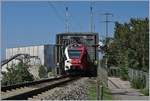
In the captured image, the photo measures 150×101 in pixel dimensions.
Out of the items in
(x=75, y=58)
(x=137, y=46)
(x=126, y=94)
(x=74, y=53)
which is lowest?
(x=126, y=94)

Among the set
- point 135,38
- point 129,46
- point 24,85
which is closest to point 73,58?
point 129,46

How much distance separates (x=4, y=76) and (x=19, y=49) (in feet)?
187

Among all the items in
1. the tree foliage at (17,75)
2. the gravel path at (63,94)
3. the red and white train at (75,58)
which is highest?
the red and white train at (75,58)

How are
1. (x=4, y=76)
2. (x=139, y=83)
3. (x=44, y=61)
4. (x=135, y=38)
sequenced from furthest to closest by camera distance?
(x=44, y=61), (x=4, y=76), (x=135, y=38), (x=139, y=83)

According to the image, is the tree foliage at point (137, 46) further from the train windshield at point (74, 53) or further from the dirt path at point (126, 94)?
the train windshield at point (74, 53)

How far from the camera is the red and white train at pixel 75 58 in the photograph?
1810 inches

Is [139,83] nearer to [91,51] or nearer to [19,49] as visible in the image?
[91,51]

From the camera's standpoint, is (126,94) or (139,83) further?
(139,83)

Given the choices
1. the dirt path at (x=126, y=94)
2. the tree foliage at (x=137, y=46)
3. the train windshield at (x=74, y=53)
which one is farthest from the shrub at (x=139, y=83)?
the train windshield at (x=74, y=53)

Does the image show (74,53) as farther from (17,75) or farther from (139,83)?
(139,83)

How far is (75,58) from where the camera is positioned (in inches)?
1842

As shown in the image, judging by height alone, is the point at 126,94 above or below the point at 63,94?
below

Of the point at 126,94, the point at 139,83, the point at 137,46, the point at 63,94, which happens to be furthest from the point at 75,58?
the point at 63,94

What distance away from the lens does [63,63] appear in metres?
47.2
